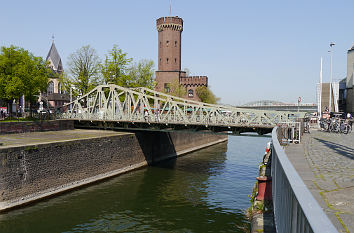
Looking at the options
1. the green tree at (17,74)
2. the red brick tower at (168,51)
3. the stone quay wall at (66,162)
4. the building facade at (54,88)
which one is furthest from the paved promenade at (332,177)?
the building facade at (54,88)

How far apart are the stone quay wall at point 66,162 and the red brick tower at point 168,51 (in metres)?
39.4

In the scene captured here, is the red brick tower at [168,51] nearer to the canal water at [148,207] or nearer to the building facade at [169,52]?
the building facade at [169,52]

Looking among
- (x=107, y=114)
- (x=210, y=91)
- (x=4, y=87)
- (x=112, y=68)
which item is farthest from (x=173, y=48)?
(x=4, y=87)

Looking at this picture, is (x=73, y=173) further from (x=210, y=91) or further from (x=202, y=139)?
(x=210, y=91)

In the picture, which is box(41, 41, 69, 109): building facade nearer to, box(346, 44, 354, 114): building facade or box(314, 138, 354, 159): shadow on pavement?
box(346, 44, 354, 114): building facade

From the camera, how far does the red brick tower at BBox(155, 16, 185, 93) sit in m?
73.8

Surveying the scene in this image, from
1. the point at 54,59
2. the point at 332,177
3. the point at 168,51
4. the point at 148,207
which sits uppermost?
the point at 54,59

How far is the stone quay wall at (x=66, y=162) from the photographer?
19578mm

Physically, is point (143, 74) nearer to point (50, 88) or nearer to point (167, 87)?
point (167, 87)

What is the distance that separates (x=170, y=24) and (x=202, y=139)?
A: 1338 inches

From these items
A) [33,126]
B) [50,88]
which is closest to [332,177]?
[33,126]

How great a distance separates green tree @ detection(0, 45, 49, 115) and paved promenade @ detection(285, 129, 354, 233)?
108 ft

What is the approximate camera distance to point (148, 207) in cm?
2028

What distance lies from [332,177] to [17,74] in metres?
36.9
